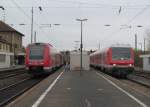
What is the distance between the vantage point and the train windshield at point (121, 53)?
37.7 meters

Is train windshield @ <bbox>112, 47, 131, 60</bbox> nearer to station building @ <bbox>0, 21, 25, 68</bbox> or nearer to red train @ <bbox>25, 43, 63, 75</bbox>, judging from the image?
red train @ <bbox>25, 43, 63, 75</bbox>

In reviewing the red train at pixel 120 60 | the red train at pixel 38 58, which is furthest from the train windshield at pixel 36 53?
the red train at pixel 120 60

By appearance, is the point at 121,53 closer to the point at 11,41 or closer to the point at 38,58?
the point at 38,58

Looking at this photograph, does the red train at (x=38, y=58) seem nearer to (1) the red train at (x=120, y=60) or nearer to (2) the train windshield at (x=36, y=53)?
(2) the train windshield at (x=36, y=53)

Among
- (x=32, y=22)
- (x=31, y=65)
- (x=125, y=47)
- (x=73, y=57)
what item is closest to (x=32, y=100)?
(x=31, y=65)

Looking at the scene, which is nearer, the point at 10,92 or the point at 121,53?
the point at 10,92

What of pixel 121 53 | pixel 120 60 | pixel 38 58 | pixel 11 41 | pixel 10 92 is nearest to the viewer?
pixel 10 92

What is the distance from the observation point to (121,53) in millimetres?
38062

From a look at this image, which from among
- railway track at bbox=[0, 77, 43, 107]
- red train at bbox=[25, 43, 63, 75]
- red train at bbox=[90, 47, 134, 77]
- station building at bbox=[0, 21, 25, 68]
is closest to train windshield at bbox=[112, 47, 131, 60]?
red train at bbox=[90, 47, 134, 77]

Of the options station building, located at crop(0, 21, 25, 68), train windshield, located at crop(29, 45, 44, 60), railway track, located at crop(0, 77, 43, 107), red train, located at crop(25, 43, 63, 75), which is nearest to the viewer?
railway track, located at crop(0, 77, 43, 107)

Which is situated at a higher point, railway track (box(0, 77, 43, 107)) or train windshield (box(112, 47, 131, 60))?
train windshield (box(112, 47, 131, 60))

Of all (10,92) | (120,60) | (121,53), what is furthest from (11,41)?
(10,92)

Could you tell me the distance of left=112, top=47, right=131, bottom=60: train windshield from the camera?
37.7m

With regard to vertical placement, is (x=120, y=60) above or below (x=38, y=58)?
below
